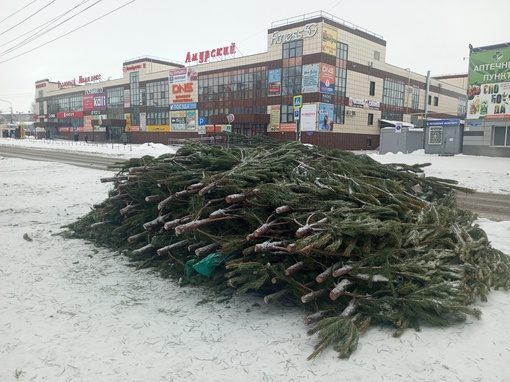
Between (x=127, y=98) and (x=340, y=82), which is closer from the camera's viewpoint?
(x=340, y=82)

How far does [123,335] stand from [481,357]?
3300 mm

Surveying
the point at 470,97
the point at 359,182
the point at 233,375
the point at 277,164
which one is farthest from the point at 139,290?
the point at 470,97

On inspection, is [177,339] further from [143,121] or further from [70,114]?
[70,114]

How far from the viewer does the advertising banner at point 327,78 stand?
40.2 meters

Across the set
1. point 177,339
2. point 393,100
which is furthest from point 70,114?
point 177,339

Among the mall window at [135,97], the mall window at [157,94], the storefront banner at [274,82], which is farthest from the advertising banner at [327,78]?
the mall window at [135,97]

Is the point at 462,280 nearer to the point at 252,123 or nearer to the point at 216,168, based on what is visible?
the point at 216,168

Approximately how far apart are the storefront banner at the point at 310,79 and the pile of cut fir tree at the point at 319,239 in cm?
3534

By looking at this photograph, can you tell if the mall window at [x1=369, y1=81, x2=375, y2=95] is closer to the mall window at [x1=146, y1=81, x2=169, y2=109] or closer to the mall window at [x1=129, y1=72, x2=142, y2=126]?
the mall window at [x1=146, y1=81, x2=169, y2=109]

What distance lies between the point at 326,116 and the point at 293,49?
8.00m

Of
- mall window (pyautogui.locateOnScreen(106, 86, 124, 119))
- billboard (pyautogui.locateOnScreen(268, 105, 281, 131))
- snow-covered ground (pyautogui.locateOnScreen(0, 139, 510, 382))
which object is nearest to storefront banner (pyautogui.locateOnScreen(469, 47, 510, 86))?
billboard (pyautogui.locateOnScreen(268, 105, 281, 131))

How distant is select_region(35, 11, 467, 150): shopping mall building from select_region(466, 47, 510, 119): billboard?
13913 millimetres

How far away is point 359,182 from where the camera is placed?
5.40m

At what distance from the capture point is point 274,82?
43250 millimetres
